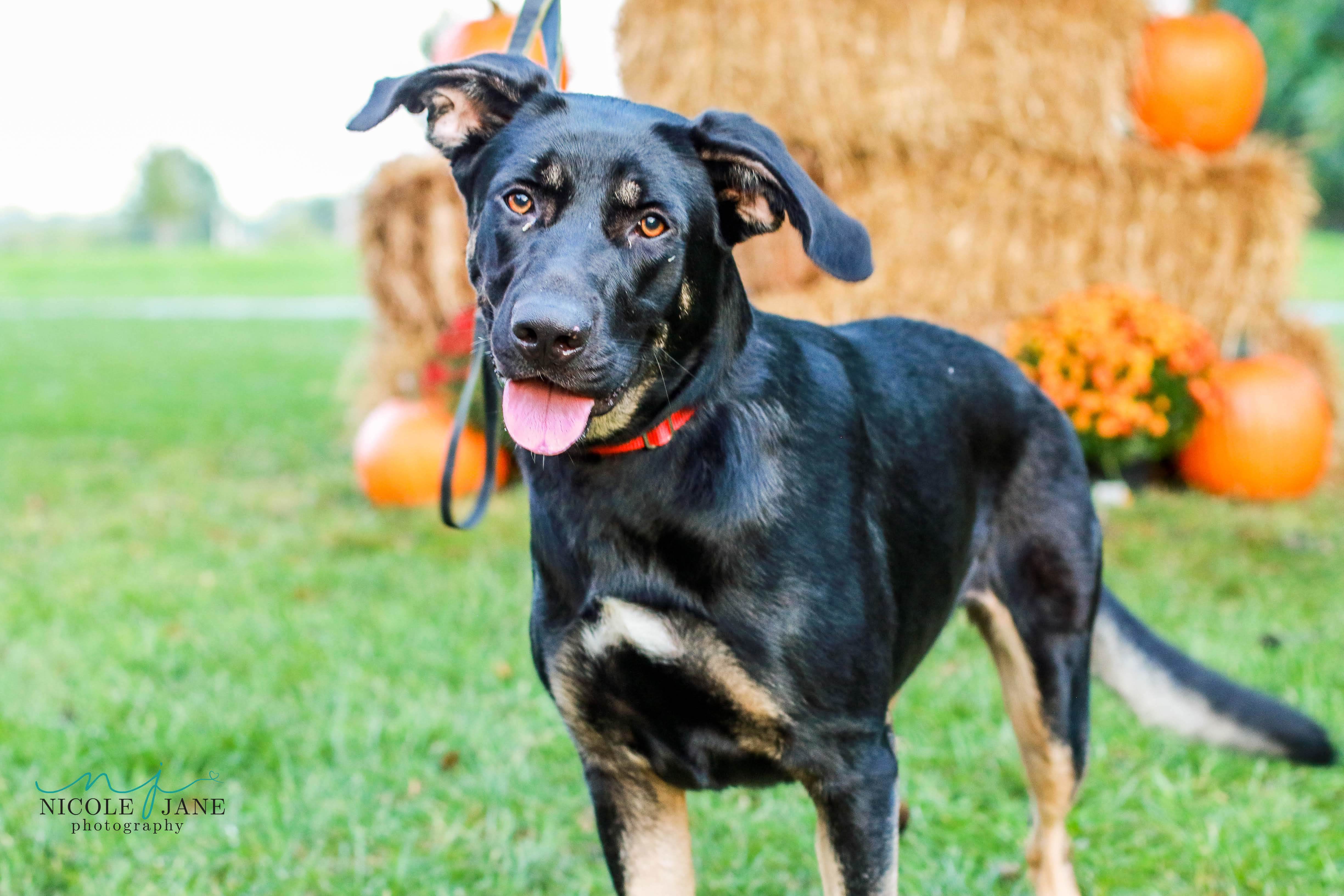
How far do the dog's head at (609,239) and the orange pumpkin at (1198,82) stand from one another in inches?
242

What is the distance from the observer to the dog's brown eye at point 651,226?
235 cm

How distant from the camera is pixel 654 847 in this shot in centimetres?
262

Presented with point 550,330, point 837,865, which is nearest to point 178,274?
point 550,330

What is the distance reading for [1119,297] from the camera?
7.09 meters

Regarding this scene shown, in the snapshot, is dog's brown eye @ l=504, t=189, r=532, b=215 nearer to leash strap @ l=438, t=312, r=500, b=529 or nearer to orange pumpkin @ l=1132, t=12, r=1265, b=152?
leash strap @ l=438, t=312, r=500, b=529

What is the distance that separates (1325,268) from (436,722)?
1140 inches

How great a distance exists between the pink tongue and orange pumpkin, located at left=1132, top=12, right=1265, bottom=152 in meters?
6.69

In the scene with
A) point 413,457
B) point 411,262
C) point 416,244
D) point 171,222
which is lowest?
point 171,222

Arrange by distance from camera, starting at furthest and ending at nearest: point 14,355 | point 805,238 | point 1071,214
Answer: point 14,355, point 1071,214, point 805,238

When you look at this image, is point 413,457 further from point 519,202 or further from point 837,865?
point 837,865

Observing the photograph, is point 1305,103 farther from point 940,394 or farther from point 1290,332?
point 940,394

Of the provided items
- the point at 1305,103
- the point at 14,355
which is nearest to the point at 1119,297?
the point at 14,355

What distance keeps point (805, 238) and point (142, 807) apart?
2.77 metres

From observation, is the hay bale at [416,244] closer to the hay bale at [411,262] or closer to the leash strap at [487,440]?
the hay bale at [411,262]
